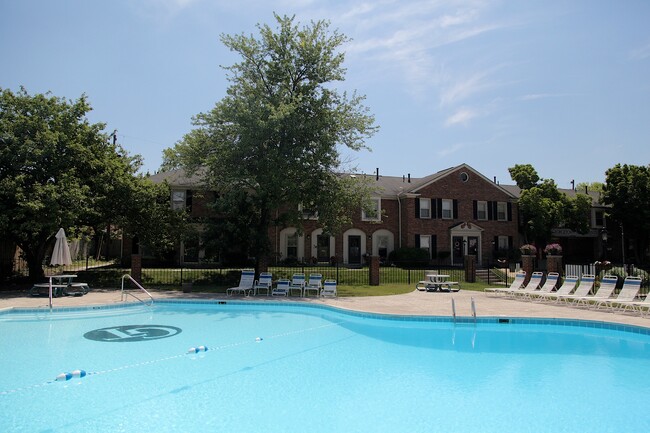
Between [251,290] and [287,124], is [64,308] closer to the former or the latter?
[251,290]

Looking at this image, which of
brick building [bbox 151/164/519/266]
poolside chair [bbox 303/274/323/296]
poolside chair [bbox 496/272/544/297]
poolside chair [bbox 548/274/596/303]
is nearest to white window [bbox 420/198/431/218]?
brick building [bbox 151/164/519/266]

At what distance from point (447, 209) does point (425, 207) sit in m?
1.92

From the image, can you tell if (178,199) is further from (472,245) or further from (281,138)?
(472,245)

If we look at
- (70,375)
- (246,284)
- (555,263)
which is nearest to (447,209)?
(555,263)

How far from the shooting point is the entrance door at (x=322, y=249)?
117 ft

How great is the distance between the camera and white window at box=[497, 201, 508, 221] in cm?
3844

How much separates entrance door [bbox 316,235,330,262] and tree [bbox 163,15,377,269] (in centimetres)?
1131

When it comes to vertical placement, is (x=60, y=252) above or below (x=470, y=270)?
above

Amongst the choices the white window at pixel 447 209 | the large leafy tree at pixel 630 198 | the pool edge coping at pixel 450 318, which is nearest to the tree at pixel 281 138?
the pool edge coping at pixel 450 318

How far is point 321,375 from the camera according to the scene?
9789 mm

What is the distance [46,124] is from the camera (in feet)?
72.0

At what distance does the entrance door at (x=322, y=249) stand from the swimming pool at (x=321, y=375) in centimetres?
1979

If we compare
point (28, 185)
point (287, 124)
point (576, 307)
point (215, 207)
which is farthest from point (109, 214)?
point (576, 307)

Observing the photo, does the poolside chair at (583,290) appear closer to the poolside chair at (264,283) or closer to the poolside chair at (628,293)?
the poolside chair at (628,293)
